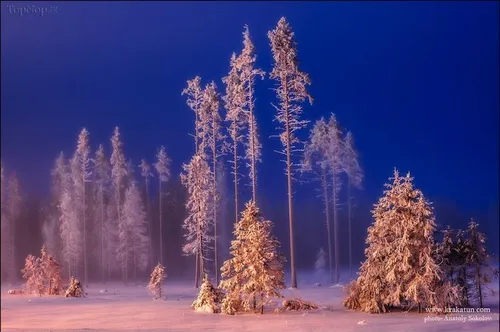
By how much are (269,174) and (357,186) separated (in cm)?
1047

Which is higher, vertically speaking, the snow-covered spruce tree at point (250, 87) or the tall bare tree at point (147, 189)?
the snow-covered spruce tree at point (250, 87)

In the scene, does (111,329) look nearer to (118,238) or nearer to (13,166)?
(118,238)

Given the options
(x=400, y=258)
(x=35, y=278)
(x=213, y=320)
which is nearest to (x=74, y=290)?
(x=35, y=278)

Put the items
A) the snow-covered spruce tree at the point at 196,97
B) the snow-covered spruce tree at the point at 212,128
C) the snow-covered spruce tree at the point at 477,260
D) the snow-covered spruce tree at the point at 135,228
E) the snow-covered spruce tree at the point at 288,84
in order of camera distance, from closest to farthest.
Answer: the snow-covered spruce tree at the point at 477,260 → the snow-covered spruce tree at the point at 288,84 → the snow-covered spruce tree at the point at 212,128 → the snow-covered spruce tree at the point at 196,97 → the snow-covered spruce tree at the point at 135,228

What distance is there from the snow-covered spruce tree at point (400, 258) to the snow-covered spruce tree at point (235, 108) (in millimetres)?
12476

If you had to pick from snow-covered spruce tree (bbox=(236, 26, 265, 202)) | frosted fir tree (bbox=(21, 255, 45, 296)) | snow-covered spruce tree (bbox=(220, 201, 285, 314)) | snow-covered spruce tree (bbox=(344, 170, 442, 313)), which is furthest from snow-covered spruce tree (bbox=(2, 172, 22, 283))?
snow-covered spruce tree (bbox=(344, 170, 442, 313))

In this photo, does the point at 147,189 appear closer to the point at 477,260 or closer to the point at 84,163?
the point at 84,163

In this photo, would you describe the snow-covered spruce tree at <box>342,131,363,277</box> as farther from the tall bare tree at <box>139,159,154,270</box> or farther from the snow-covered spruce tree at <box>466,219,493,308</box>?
the snow-covered spruce tree at <box>466,219,493,308</box>

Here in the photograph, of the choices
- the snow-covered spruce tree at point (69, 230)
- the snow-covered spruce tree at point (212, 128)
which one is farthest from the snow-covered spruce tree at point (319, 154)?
the snow-covered spruce tree at point (69, 230)

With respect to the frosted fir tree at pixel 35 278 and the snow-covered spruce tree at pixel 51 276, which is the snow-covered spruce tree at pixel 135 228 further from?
the snow-covered spruce tree at pixel 51 276

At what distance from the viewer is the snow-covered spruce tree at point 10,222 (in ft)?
181

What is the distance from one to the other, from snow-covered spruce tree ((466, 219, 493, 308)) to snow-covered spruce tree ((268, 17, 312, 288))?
1131 centimetres

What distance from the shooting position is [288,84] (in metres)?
32.4

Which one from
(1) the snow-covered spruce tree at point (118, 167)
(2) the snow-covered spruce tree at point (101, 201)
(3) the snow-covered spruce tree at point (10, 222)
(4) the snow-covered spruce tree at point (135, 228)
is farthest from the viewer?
(3) the snow-covered spruce tree at point (10, 222)
